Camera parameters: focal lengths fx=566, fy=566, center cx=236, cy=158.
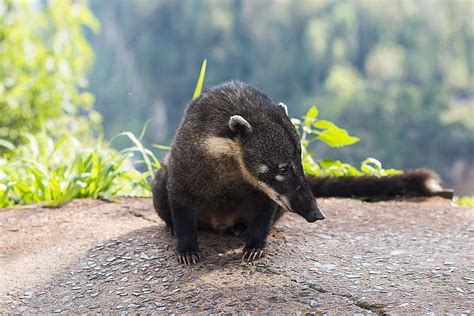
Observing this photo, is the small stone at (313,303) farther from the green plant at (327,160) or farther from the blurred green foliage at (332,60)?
the blurred green foliage at (332,60)

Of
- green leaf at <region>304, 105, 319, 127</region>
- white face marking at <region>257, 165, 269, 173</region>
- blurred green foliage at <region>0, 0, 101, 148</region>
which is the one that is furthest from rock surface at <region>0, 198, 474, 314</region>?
blurred green foliage at <region>0, 0, 101, 148</region>

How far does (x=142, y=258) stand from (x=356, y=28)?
20.0 metres

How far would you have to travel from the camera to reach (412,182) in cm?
459

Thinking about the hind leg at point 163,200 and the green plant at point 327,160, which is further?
the green plant at point 327,160

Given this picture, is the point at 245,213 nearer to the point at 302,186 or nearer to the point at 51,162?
the point at 302,186

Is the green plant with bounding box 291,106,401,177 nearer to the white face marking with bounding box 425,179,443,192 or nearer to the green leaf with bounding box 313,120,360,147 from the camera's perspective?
the green leaf with bounding box 313,120,360,147

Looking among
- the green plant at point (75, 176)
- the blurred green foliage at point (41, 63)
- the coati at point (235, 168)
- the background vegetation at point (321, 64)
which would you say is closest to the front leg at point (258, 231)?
the coati at point (235, 168)

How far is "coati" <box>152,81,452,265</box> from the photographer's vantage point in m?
3.02

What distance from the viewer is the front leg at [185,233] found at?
3.17 meters

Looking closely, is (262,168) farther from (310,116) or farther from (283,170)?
(310,116)

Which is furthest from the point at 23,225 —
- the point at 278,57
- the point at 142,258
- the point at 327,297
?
the point at 278,57

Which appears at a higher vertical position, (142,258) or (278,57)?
(278,57)

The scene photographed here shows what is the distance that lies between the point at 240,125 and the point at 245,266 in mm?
768

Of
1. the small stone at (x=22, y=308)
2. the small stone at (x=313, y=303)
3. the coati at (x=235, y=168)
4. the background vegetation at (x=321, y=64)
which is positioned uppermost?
the background vegetation at (x=321, y=64)
